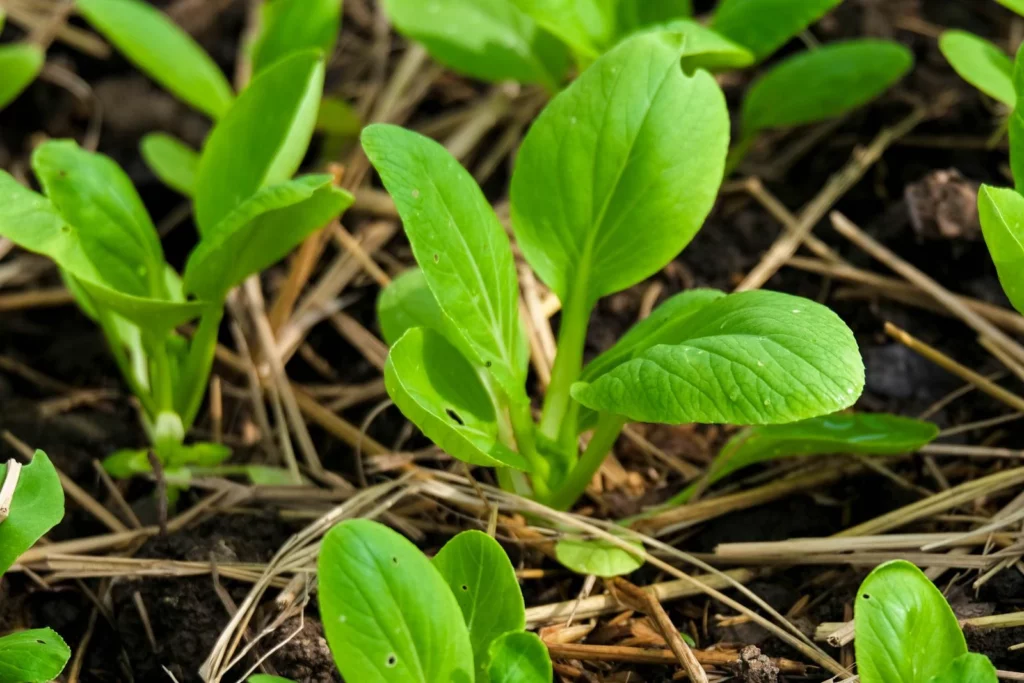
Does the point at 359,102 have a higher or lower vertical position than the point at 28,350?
higher

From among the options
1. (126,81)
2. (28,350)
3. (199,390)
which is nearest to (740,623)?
(199,390)

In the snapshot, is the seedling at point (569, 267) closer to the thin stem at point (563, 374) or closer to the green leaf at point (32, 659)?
the thin stem at point (563, 374)

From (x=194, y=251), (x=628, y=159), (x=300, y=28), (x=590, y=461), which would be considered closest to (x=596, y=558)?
(x=590, y=461)

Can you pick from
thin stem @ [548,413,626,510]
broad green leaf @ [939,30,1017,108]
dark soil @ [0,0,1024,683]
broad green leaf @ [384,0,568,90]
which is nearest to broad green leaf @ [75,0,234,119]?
dark soil @ [0,0,1024,683]

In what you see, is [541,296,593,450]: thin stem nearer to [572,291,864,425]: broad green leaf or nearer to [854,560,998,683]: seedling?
[572,291,864,425]: broad green leaf

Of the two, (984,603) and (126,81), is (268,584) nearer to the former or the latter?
(984,603)

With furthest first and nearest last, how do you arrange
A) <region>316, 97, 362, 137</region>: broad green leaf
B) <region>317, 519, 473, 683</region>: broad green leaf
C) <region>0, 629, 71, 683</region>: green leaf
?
<region>316, 97, 362, 137</region>: broad green leaf → <region>0, 629, 71, 683</region>: green leaf → <region>317, 519, 473, 683</region>: broad green leaf

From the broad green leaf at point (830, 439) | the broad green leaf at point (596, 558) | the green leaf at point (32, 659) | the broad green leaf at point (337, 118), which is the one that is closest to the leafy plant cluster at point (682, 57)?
the broad green leaf at point (337, 118)
